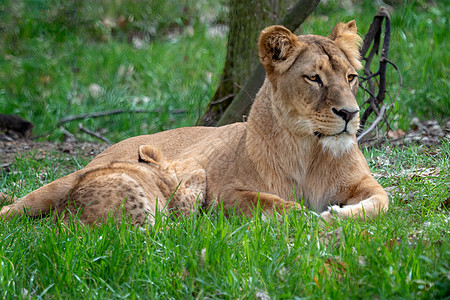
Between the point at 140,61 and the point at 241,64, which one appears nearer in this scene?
the point at 241,64

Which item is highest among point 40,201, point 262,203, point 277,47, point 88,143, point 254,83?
point 277,47

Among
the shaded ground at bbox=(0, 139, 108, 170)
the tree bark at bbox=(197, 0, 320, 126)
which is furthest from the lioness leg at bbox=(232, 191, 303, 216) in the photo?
the shaded ground at bbox=(0, 139, 108, 170)

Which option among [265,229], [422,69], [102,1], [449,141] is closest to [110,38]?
[102,1]

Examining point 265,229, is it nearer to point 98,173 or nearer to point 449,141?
point 98,173

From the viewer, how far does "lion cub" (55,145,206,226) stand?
3598 mm

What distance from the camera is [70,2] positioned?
619 centimetres

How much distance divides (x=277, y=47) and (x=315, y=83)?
406 millimetres

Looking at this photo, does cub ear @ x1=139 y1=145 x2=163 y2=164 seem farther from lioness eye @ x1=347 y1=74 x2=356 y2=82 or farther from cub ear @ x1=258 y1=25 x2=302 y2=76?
lioness eye @ x1=347 y1=74 x2=356 y2=82

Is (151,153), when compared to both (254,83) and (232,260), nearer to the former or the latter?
(254,83)

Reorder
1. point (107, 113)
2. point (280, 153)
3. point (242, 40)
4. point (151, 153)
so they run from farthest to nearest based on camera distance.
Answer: point (107, 113), point (242, 40), point (151, 153), point (280, 153)

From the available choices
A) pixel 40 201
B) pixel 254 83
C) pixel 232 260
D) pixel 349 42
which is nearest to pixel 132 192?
pixel 40 201

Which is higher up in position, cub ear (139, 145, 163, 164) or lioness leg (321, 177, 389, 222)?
lioness leg (321, 177, 389, 222)

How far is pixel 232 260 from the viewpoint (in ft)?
9.52

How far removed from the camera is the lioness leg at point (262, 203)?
154 inches
